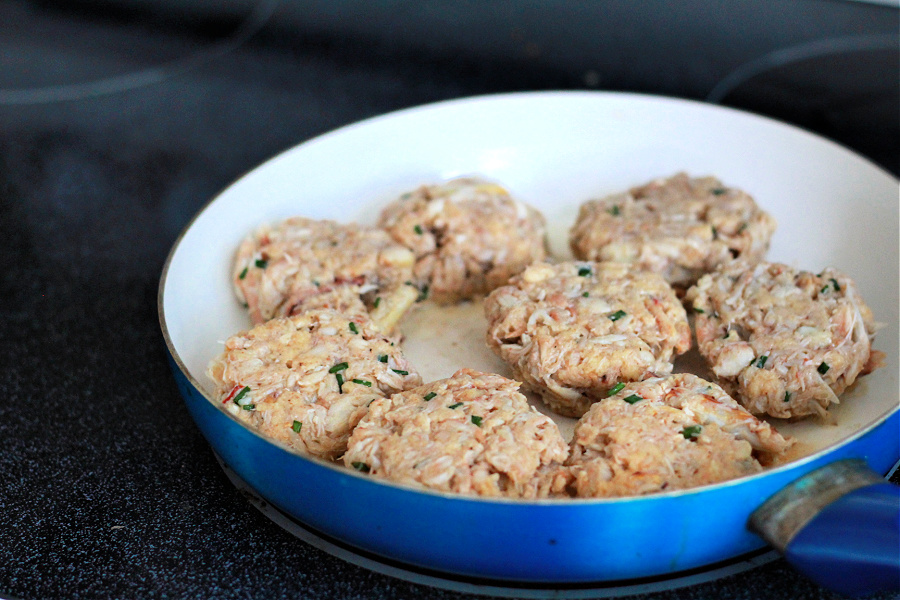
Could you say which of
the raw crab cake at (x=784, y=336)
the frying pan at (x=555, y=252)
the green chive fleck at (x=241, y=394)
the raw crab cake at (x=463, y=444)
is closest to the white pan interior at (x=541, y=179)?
the frying pan at (x=555, y=252)

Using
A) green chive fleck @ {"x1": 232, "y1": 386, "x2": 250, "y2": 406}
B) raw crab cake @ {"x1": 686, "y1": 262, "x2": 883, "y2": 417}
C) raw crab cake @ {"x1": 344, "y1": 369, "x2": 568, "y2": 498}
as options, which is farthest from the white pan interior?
raw crab cake @ {"x1": 344, "y1": 369, "x2": 568, "y2": 498}

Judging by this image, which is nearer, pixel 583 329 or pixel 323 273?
pixel 583 329

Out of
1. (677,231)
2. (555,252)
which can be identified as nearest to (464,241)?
(555,252)

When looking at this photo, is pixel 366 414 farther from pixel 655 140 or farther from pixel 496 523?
pixel 655 140

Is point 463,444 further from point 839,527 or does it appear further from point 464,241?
point 464,241

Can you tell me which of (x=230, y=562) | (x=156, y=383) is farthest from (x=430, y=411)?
(x=156, y=383)
